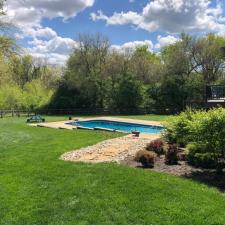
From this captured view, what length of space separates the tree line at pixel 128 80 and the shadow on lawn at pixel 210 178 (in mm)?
27719

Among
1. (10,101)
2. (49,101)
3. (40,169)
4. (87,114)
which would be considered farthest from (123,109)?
(40,169)

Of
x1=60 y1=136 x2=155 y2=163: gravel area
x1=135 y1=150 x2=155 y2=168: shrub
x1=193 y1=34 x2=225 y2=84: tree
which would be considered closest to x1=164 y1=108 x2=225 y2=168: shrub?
x1=135 y1=150 x2=155 y2=168: shrub

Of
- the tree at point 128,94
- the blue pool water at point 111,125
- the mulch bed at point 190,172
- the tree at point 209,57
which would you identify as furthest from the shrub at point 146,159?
the tree at point 209,57

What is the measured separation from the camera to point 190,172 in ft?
30.8

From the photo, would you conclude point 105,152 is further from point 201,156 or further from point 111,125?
point 111,125

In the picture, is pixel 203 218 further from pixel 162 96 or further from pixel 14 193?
pixel 162 96

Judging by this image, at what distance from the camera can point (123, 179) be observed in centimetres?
848

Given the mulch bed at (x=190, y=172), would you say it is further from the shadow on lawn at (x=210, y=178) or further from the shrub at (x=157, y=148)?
the shrub at (x=157, y=148)

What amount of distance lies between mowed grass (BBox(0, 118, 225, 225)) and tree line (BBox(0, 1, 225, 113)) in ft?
93.6

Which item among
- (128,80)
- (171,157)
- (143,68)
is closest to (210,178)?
(171,157)

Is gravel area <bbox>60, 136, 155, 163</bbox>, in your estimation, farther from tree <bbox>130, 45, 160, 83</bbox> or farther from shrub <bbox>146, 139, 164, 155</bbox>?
tree <bbox>130, 45, 160, 83</bbox>

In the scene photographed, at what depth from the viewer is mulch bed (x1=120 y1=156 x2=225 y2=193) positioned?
8.48m

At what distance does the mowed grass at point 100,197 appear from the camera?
635cm

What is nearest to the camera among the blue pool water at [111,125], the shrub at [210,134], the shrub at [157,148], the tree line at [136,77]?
the shrub at [210,134]
